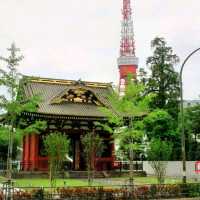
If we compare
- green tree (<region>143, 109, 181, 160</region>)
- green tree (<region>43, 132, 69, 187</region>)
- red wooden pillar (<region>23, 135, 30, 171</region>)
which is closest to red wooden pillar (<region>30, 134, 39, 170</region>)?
red wooden pillar (<region>23, 135, 30, 171</region>)

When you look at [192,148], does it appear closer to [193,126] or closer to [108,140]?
[193,126]

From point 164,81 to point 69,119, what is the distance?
1459 centimetres

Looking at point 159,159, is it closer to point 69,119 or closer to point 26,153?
point 69,119

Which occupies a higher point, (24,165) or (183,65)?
(183,65)

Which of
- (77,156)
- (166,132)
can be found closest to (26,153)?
(77,156)

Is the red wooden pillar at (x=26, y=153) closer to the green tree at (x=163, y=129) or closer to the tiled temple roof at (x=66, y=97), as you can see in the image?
the tiled temple roof at (x=66, y=97)

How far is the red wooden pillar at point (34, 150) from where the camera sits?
3603cm

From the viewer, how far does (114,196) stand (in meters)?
19.4

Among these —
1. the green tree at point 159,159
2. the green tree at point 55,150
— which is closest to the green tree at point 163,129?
the green tree at point 159,159

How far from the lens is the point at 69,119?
1439 inches

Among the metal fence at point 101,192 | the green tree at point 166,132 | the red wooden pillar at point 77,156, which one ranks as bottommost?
the metal fence at point 101,192

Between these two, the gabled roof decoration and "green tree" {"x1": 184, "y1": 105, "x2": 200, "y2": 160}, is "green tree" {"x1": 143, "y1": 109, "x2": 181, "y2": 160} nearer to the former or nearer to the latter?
"green tree" {"x1": 184, "y1": 105, "x2": 200, "y2": 160}

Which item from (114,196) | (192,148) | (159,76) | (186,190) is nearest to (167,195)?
(186,190)

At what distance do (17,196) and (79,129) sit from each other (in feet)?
69.2
